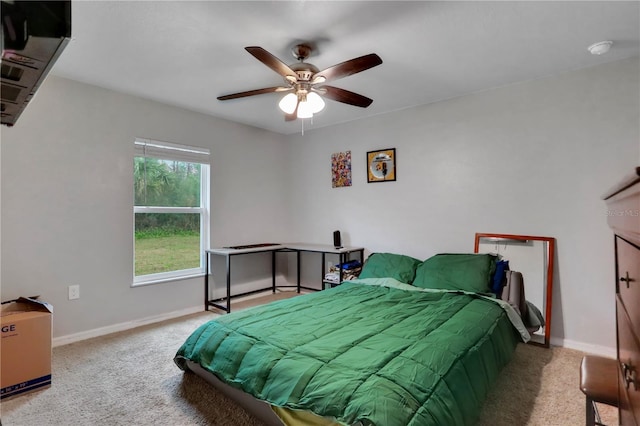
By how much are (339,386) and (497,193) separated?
2.56 metres

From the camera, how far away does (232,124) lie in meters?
4.12

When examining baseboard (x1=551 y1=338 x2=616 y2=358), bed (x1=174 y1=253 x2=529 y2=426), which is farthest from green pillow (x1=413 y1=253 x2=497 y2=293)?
baseboard (x1=551 y1=338 x2=616 y2=358)

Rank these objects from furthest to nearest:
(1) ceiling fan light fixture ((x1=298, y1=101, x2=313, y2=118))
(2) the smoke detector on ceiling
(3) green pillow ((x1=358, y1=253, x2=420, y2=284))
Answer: (3) green pillow ((x1=358, y1=253, x2=420, y2=284))
(1) ceiling fan light fixture ((x1=298, y1=101, x2=313, y2=118))
(2) the smoke detector on ceiling

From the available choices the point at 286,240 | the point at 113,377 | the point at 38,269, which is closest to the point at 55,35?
the point at 113,377

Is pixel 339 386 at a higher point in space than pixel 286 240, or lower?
lower

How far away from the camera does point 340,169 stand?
4254mm

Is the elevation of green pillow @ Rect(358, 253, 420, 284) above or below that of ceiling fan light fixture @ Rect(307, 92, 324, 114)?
below

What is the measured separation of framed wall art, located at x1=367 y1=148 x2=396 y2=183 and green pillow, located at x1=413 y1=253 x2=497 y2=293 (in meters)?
1.17

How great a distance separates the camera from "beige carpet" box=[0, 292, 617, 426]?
1.77 metres

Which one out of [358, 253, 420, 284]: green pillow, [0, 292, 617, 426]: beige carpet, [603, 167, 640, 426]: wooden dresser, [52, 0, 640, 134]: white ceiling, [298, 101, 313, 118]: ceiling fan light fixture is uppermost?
[52, 0, 640, 134]: white ceiling

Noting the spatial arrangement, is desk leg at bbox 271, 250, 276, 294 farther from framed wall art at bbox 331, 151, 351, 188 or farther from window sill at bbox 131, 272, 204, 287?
framed wall art at bbox 331, 151, 351, 188

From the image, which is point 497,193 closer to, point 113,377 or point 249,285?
point 249,285

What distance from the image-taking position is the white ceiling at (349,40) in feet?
6.13

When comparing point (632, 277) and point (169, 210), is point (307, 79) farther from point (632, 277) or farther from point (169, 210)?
point (169, 210)
